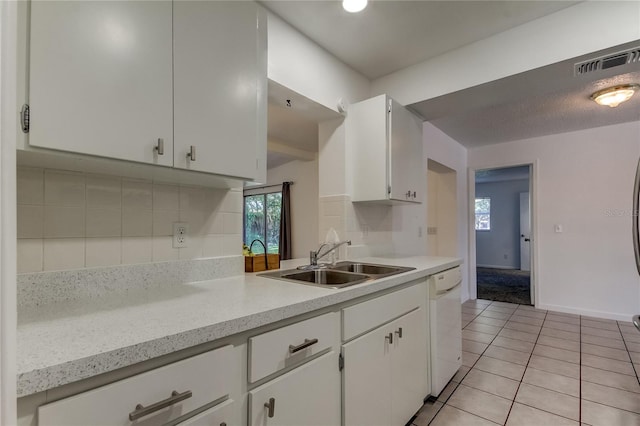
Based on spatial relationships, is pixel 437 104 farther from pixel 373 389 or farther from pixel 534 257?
pixel 534 257

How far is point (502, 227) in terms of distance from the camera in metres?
7.95

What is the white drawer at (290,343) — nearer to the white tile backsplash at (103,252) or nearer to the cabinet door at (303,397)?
the cabinet door at (303,397)

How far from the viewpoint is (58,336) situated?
0.73 meters

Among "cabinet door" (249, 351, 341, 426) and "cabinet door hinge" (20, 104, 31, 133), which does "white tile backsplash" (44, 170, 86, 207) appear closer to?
"cabinet door hinge" (20, 104, 31, 133)

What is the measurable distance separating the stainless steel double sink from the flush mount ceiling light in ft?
8.60

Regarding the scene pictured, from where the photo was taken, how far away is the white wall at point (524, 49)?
5.46 ft

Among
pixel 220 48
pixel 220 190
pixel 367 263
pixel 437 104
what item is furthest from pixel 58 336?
pixel 437 104

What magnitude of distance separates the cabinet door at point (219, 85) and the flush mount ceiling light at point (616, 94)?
3144 millimetres

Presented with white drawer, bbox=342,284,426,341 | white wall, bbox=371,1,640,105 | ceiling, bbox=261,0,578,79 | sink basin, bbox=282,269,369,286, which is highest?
ceiling, bbox=261,0,578,79

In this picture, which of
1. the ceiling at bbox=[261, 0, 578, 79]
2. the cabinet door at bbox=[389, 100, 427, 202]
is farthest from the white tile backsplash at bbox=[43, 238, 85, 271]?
the cabinet door at bbox=[389, 100, 427, 202]

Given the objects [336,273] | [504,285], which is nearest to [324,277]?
[336,273]

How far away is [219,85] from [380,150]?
1346 mm

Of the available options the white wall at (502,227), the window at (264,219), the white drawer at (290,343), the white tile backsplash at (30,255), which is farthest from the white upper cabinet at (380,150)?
the white wall at (502,227)

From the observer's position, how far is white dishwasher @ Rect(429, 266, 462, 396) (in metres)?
1.96
